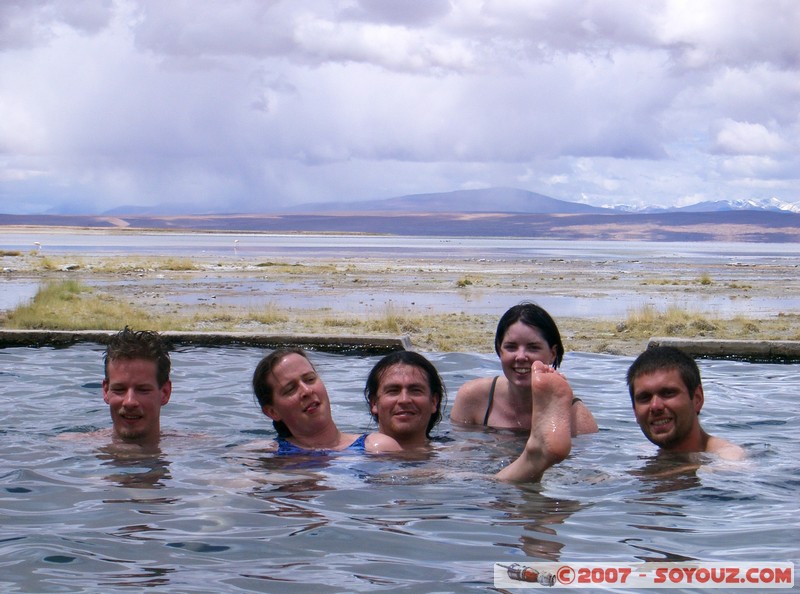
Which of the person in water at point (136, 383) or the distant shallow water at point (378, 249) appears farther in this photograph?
the distant shallow water at point (378, 249)

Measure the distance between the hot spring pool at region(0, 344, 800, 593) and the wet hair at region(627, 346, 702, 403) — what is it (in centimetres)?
52

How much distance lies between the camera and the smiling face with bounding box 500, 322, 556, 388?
669 cm

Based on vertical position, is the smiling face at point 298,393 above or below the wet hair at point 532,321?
below

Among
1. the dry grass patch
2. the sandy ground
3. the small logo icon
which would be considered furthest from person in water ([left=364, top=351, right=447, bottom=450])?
the dry grass patch

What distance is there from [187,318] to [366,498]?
1257cm

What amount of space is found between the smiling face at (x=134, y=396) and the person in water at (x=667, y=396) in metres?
2.80

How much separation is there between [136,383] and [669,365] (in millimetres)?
3066

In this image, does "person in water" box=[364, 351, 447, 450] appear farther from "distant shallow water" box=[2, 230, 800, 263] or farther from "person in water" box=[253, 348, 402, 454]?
"distant shallow water" box=[2, 230, 800, 263]

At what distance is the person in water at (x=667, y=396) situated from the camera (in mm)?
5801

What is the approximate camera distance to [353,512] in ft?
16.9

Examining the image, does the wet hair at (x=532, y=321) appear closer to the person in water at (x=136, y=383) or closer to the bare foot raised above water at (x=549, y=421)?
the bare foot raised above water at (x=549, y=421)

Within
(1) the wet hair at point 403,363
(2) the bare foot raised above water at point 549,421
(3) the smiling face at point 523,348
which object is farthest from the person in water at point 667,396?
(1) the wet hair at point 403,363

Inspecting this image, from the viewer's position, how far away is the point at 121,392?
20.4 feet

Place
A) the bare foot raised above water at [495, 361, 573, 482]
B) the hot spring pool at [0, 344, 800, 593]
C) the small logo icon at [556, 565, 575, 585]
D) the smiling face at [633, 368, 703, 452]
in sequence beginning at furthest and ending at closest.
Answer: the smiling face at [633, 368, 703, 452] → the bare foot raised above water at [495, 361, 573, 482] → the hot spring pool at [0, 344, 800, 593] → the small logo icon at [556, 565, 575, 585]
